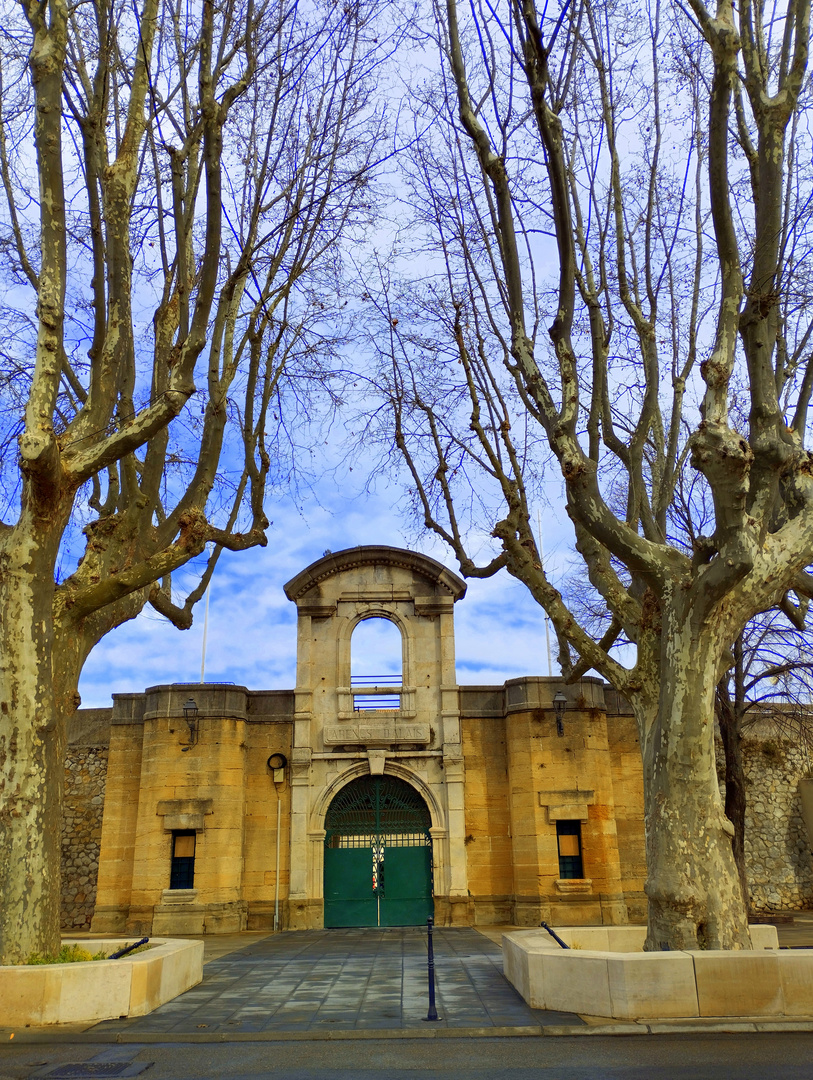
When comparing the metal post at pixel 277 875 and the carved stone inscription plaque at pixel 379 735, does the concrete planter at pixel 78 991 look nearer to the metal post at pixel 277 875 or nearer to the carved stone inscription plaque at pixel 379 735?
the metal post at pixel 277 875

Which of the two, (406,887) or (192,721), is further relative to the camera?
(192,721)

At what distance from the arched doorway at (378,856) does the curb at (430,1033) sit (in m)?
10.8

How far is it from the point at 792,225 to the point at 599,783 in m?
11.7

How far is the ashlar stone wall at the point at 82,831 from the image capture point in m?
17.6

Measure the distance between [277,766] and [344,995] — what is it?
960 cm

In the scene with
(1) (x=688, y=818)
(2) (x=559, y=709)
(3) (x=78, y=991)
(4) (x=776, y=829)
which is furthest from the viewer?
(4) (x=776, y=829)

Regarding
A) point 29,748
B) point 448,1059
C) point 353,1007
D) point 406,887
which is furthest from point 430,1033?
point 406,887

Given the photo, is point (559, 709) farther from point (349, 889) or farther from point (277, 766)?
point (277, 766)

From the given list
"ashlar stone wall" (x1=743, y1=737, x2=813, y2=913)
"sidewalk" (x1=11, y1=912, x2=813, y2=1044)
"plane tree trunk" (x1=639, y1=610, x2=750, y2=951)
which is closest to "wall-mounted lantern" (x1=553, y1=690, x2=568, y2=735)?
"ashlar stone wall" (x1=743, y1=737, x2=813, y2=913)

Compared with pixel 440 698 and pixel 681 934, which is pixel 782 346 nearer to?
pixel 681 934

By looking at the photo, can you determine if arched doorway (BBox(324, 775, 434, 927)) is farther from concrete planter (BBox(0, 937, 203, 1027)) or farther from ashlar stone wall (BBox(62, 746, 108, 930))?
concrete planter (BBox(0, 937, 203, 1027))

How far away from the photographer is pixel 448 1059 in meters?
6.14

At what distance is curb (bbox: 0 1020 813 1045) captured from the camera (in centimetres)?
674

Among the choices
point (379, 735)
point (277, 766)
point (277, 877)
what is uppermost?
point (379, 735)
